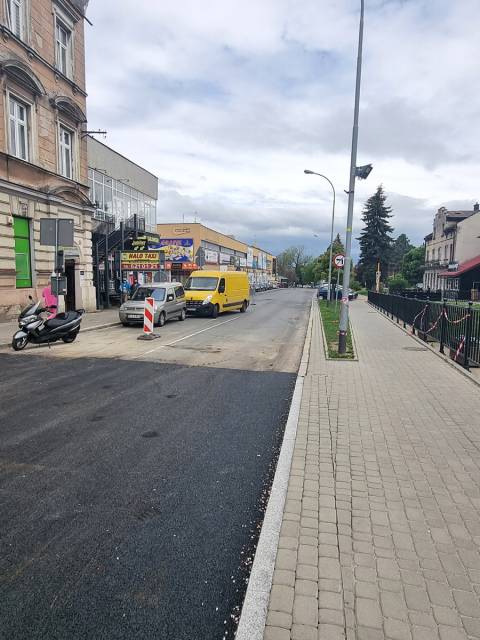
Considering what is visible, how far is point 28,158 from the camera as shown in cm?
1772

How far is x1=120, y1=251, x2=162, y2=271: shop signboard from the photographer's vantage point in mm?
22016

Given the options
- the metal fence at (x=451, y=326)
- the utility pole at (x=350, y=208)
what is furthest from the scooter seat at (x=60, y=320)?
the metal fence at (x=451, y=326)

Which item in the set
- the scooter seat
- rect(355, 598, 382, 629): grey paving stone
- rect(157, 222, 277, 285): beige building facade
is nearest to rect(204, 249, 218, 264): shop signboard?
rect(157, 222, 277, 285): beige building facade

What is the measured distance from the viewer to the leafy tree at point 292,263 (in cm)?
14775

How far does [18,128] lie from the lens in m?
17.2

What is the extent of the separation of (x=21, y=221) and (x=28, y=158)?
9.11 ft

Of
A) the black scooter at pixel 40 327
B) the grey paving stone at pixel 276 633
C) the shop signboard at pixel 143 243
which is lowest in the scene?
the grey paving stone at pixel 276 633

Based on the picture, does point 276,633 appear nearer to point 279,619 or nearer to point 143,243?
point 279,619

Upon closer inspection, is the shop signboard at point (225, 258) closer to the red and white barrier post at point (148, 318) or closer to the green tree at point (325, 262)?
the green tree at point (325, 262)

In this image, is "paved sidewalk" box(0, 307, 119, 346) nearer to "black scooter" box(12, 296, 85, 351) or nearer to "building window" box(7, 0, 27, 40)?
"black scooter" box(12, 296, 85, 351)

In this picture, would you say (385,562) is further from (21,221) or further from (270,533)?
(21,221)

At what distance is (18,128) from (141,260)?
25.7 feet

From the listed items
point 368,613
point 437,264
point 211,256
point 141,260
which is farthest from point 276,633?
point 211,256

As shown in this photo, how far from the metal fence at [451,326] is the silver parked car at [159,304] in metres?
9.77
